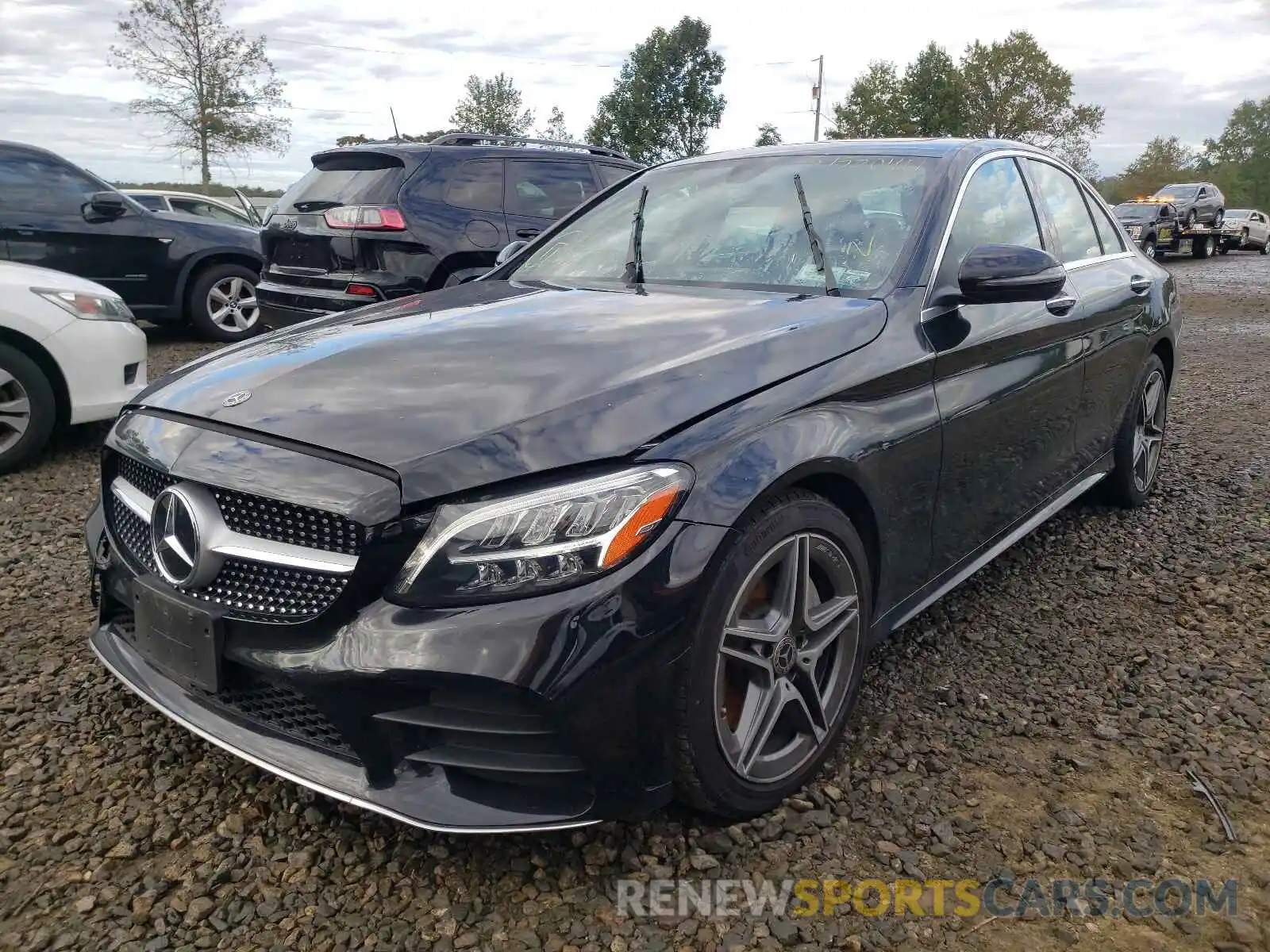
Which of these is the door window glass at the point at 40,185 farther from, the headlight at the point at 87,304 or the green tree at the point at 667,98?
the green tree at the point at 667,98

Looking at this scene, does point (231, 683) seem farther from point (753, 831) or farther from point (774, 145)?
point (774, 145)

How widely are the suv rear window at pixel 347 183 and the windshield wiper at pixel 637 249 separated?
10.8 ft

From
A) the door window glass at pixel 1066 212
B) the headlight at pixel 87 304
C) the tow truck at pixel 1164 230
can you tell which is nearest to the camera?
the door window glass at pixel 1066 212

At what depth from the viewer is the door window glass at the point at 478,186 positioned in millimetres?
6648

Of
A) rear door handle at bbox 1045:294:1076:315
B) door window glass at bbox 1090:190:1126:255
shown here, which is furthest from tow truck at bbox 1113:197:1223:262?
rear door handle at bbox 1045:294:1076:315

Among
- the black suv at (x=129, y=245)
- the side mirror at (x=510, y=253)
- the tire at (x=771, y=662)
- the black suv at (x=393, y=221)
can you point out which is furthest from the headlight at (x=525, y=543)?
the black suv at (x=129, y=245)

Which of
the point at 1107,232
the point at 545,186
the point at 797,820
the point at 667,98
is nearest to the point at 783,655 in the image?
the point at 797,820

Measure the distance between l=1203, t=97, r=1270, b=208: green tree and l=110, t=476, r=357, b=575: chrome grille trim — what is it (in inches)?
3740

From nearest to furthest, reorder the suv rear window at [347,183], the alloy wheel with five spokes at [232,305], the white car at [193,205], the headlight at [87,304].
A: the headlight at [87,304] < the suv rear window at [347,183] < the alloy wheel with five spokes at [232,305] < the white car at [193,205]

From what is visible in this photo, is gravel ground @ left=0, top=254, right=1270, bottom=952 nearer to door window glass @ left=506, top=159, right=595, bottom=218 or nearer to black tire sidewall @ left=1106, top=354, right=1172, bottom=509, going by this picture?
black tire sidewall @ left=1106, top=354, right=1172, bottom=509

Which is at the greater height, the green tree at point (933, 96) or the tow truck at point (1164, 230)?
the green tree at point (933, 96)

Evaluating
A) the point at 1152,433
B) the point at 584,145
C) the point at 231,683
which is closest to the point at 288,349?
the point at 231,683

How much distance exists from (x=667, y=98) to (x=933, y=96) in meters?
13.6

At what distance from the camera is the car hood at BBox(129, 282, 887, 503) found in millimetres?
1902
